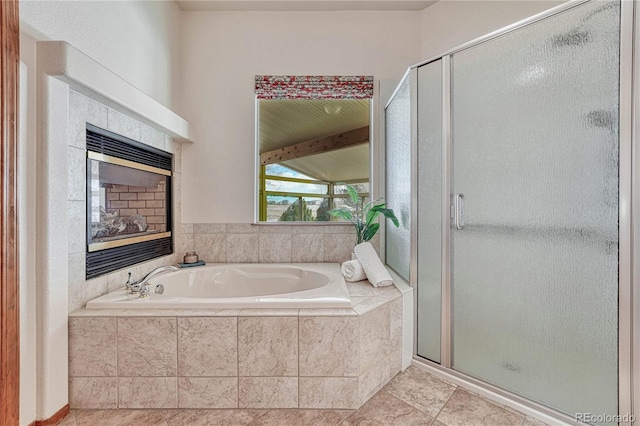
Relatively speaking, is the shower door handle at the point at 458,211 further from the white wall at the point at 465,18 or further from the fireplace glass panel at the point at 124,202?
the fireplace glass panel at the point at 124,202

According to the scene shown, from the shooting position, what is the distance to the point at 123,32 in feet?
6.09

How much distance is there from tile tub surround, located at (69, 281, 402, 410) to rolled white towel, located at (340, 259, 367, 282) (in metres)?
0.62

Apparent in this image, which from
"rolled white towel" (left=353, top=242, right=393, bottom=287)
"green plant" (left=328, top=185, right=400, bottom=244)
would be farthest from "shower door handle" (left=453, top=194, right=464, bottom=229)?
"rolled white towel" (left=353, top=242, right=393, bottom=287)

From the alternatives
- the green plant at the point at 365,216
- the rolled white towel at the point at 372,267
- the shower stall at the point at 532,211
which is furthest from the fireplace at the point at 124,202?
the shower stall at the point at 532,211

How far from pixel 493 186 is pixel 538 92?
0.49m

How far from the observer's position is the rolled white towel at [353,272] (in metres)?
2.05

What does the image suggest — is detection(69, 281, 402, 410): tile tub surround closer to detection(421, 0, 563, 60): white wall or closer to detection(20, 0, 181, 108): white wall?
detection(20, 0, 181, 108): white wall

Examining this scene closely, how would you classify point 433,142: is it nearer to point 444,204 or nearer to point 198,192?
point 444,204

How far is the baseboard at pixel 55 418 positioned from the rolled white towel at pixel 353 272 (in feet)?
5.34

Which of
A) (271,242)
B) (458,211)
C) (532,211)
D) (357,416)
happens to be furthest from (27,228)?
(532,211)

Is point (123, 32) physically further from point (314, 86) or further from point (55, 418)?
point (55, 418)

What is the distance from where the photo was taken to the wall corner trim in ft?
4.28

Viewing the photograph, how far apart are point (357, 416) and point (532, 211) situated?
1324 mm

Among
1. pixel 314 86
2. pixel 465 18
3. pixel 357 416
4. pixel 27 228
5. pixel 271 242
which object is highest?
pixel 465 18
